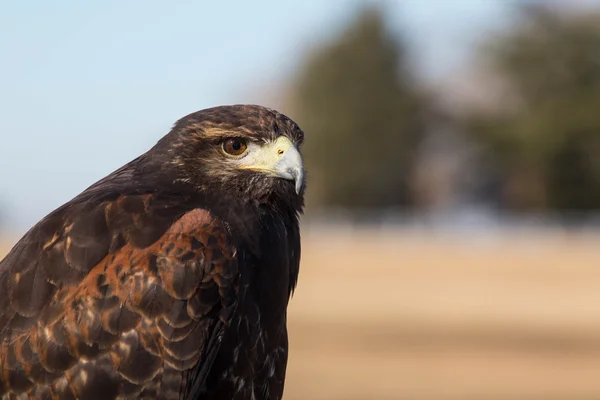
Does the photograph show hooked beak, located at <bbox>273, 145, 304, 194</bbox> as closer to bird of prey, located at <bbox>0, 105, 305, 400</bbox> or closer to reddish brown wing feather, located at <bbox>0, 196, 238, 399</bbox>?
bird of prey, located at <bbox>0, 105, 305, 400</bbox>

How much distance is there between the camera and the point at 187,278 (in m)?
4.77

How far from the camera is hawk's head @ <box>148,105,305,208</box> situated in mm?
5234

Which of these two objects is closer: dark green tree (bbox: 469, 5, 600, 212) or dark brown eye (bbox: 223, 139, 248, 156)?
dark brown eye (bbox: 223, 139, 248, 156)

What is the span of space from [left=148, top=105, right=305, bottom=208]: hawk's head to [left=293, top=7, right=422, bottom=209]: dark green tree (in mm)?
49460

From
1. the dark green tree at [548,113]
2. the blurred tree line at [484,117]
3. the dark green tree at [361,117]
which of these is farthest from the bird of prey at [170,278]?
the dark green tree at [361,117]

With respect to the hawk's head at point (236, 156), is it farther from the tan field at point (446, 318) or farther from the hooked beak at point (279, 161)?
the tan field at point (446, 318)

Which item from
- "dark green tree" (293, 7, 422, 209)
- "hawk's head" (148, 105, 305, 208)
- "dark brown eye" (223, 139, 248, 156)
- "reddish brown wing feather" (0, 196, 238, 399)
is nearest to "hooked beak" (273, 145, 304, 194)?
"hawk's head" (148, 105, 305, 208)

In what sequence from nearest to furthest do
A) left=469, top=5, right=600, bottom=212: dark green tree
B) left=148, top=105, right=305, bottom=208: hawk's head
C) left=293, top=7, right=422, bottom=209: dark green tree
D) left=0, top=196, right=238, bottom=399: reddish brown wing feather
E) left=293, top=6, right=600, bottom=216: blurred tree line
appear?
left=0, top=196, right=238, bottom=399: reddish brown wing feather < left=148, top=105, right=305, bottom=208: hawk's head < left=469, top=5, right=600, bottom=212: dark green tree < left=293, top=6, right=600, bottom=216: blurred tree line < left=293, top=7, right=422, bottom=209: dark green tree

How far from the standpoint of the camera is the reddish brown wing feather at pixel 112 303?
4.61m

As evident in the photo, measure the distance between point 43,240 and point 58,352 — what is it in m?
0.54

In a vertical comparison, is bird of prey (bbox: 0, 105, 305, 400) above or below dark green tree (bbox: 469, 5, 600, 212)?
below

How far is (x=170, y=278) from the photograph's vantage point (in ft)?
15.5

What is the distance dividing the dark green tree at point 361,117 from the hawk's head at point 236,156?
49.5 metres

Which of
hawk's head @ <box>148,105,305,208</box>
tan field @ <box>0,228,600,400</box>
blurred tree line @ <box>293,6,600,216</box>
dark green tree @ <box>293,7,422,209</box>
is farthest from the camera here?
dark green tree @ <box>293,7,422,209</box>
